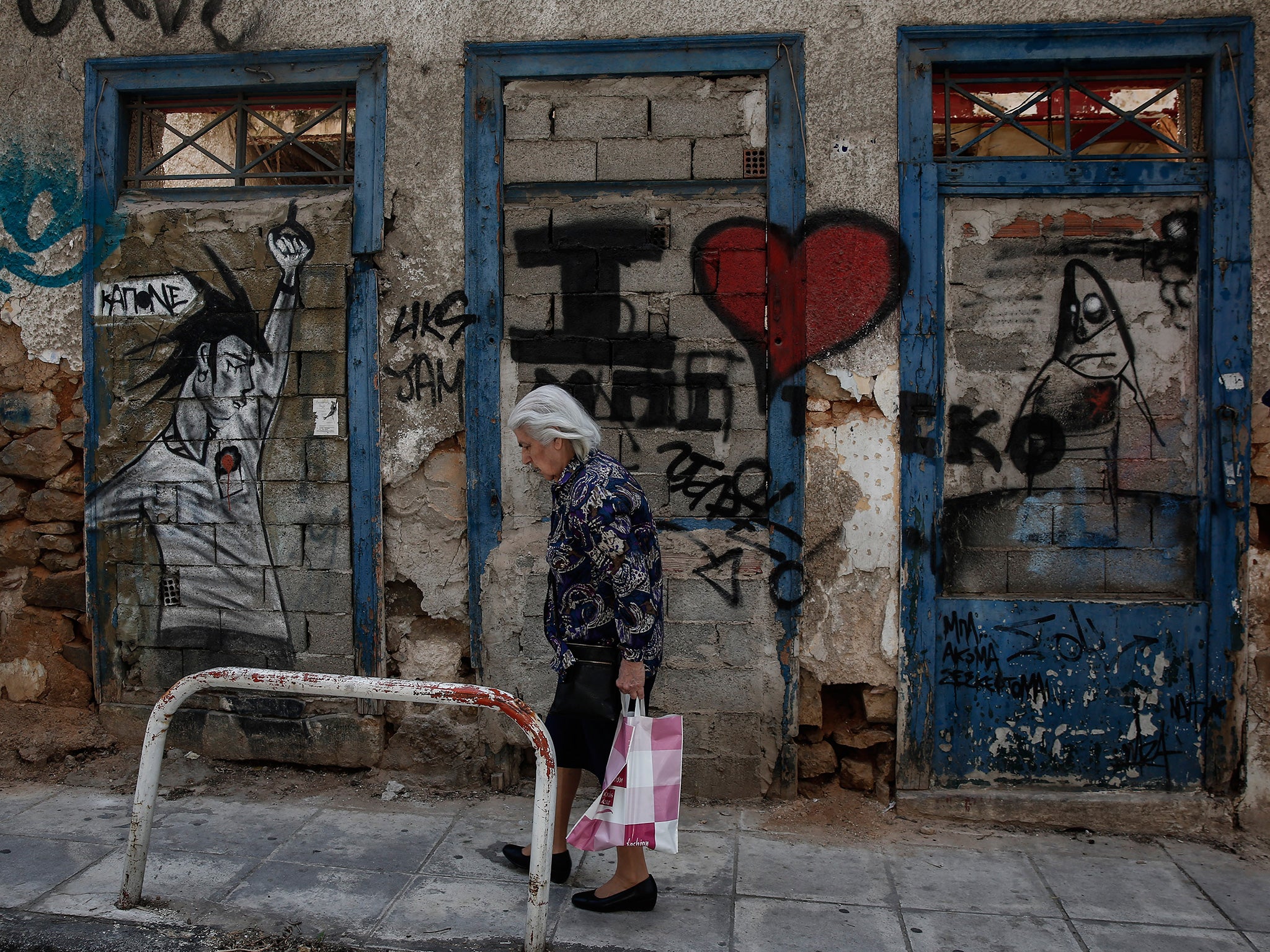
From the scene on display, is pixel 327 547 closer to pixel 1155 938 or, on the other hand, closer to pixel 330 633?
pixel 330 633

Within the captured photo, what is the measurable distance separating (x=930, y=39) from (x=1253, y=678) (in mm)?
3037

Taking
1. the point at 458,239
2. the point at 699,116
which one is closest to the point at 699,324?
the point at 699,116

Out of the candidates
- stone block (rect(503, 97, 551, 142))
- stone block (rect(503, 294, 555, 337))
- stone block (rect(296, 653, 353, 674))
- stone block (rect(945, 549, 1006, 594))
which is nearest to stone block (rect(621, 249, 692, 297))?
stone block (rect(503, 294, 555, 337))

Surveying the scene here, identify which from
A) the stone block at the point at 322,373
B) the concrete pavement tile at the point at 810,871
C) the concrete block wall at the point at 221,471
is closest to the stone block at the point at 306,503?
the concrete block wall at the point at 221,471

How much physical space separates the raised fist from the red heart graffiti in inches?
71.1

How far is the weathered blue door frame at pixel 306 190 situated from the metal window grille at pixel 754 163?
5.39ft

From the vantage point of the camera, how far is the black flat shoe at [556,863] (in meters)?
3.26

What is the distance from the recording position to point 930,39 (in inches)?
155

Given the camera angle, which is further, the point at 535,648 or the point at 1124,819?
the point at 535,648

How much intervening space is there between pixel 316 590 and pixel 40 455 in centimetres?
154

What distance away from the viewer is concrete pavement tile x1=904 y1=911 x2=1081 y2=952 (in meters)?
2.93

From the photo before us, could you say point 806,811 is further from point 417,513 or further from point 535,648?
point 417,513

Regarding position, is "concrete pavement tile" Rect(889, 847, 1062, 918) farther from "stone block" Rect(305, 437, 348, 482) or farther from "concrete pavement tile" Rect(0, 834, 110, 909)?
"concrete pavement tile" Rect(0, 834, 110, 909)

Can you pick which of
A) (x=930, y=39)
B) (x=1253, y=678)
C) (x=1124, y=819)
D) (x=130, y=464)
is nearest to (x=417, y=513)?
(x=130, y=464)
